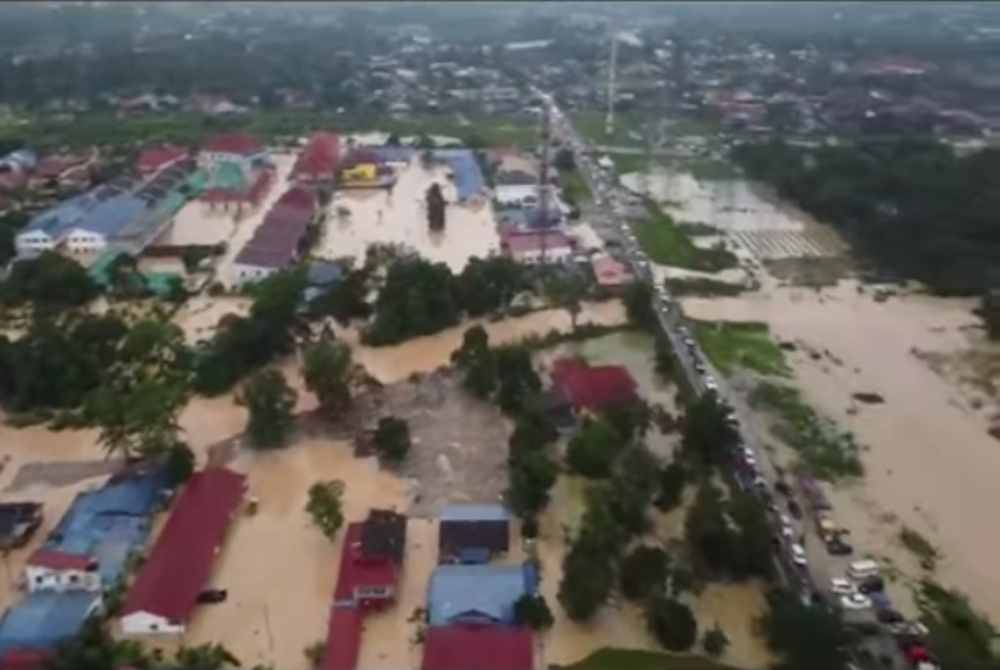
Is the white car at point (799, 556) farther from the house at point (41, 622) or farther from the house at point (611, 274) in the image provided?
the house at point (611, 274)

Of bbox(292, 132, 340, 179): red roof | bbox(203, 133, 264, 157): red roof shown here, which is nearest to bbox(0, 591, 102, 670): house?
bbox(292, 132, 340, 179): red roof

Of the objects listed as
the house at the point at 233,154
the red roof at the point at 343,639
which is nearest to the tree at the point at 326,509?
the red roof at the point at 343,639

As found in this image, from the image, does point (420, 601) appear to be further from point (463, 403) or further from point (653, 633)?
point (463, 403)

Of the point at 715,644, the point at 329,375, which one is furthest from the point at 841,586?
the point at 329,375

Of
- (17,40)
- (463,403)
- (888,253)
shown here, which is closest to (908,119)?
(888,253)

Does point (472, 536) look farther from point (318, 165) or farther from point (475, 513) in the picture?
point (318, 165)

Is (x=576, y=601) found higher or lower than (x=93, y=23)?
higher
